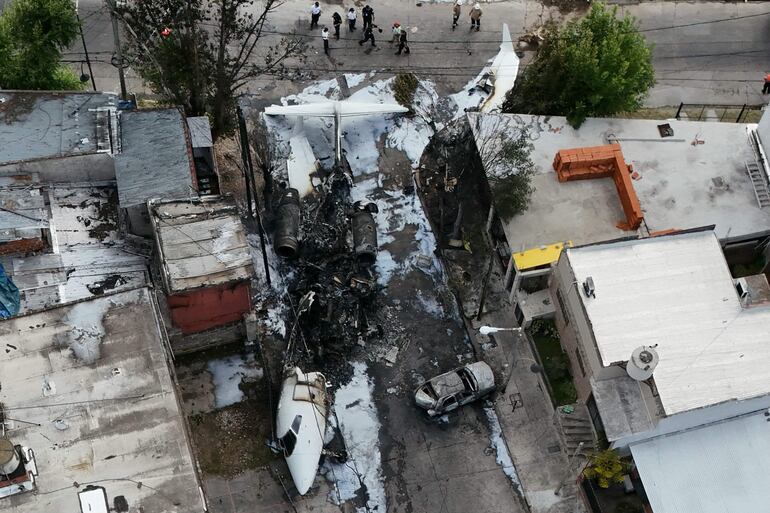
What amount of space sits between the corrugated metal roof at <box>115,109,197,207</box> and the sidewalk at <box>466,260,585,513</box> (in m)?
15.0

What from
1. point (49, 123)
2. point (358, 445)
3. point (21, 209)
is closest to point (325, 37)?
point (49, 123)

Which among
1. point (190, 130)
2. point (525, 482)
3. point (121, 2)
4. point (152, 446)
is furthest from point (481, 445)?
point (121, 2)

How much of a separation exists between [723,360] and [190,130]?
26.2 meters

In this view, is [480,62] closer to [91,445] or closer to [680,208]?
[680,208]

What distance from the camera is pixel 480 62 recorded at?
163ft

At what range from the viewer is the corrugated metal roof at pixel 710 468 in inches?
1332

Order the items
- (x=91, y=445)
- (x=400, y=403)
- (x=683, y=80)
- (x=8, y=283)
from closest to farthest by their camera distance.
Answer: (x=91, y=445) → (x=8, y=283) → (x=400, y=403) → (x=683, y=80)

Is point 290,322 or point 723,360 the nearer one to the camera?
point 723,360

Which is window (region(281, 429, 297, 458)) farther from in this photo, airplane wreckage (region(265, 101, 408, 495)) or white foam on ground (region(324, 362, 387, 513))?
white foam on ground (region(324, 362, 387, 513))

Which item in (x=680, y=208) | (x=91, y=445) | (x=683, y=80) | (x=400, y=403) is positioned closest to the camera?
(x=91, y=445)

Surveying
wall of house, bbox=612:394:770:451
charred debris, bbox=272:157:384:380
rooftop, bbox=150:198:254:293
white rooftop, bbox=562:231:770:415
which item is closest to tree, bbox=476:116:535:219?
white rooftop, bbox=562:231:770:415

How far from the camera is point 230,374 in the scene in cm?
3794

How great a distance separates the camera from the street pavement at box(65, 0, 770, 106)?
160ft

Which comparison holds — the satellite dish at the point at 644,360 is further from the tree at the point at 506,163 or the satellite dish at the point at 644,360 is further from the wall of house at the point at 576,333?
the tree at the point at 506,163
